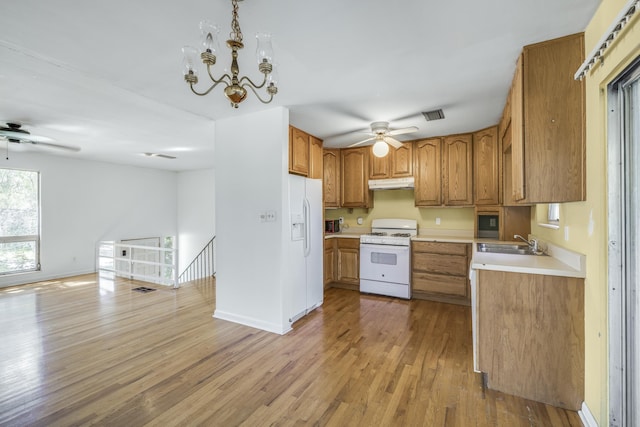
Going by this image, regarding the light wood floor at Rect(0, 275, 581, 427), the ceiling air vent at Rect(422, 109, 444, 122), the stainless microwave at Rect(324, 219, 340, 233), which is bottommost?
the light wood floor at Rect(0, 275, 581, 427)

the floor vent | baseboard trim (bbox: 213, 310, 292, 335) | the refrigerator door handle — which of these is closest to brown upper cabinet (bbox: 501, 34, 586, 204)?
the refrigerator door handle

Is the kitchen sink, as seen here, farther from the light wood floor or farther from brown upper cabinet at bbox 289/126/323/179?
brown upper cabinet at bbox 289/126/323/179

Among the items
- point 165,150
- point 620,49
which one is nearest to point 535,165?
point 620,49

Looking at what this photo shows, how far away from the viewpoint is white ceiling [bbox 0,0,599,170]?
5.24ft

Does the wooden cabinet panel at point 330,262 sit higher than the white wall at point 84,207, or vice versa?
the white wall at point 84,207

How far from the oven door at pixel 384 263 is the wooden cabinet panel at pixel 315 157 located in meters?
1.43

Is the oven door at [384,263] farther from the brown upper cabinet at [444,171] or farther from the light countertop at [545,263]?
the light countertop at [545,263]

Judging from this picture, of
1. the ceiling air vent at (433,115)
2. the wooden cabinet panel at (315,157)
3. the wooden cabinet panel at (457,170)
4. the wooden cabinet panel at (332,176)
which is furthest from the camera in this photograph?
the wooden cabinet panel at (332,176)

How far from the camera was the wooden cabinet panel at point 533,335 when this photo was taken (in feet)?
6.15

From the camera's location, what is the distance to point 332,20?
65.8 inches

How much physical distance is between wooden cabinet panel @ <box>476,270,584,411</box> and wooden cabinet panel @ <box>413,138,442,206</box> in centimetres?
237

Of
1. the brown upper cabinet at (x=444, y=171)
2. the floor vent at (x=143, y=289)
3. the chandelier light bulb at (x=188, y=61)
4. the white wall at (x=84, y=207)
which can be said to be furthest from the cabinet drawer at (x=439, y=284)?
the white wall at (x=84, y=207)

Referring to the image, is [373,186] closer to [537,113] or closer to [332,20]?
[537,113]

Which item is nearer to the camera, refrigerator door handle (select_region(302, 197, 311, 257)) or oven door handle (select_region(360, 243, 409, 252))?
refrigerator door handle (select_region(302, 197, 311, 257))
